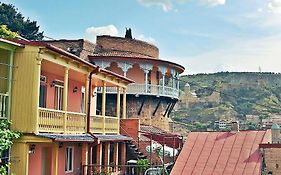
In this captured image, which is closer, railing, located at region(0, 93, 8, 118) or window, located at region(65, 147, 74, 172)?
railing, located at region(0, 93, 8, 118)

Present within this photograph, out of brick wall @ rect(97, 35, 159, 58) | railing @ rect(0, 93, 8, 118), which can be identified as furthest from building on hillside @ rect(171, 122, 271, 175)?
brick wall @ rect(97, 35, 159, 58)

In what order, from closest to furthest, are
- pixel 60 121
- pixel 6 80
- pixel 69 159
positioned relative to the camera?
pixel 6 80 → pixel 60 121 → pixel 69 159

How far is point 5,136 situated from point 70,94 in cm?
904

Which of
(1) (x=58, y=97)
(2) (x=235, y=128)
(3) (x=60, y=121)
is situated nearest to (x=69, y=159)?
(1) (x=58, y=97)

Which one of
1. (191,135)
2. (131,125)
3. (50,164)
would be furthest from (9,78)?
(131,125)

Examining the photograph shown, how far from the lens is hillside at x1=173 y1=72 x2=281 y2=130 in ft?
272

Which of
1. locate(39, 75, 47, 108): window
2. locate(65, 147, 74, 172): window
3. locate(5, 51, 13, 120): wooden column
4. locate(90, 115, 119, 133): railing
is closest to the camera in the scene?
locate(5, 51, 13, 120): wooden column

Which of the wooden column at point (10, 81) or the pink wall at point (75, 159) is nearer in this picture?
the wooden column at point (10, 81)

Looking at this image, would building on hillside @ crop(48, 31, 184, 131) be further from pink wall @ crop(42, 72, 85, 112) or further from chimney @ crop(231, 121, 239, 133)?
chimney @ crop(231, 121, 239, 133)

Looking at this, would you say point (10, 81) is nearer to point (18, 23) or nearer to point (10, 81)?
point (10, 81)

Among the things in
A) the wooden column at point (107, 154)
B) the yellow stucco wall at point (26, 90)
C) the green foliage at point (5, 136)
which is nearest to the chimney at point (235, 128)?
the wooden column at point (107, 154)

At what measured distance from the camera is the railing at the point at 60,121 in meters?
17.1

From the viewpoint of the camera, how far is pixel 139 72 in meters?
36.4

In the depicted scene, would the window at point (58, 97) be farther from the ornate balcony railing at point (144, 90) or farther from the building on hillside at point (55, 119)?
the ornate balcony railing at point (144, 90)
